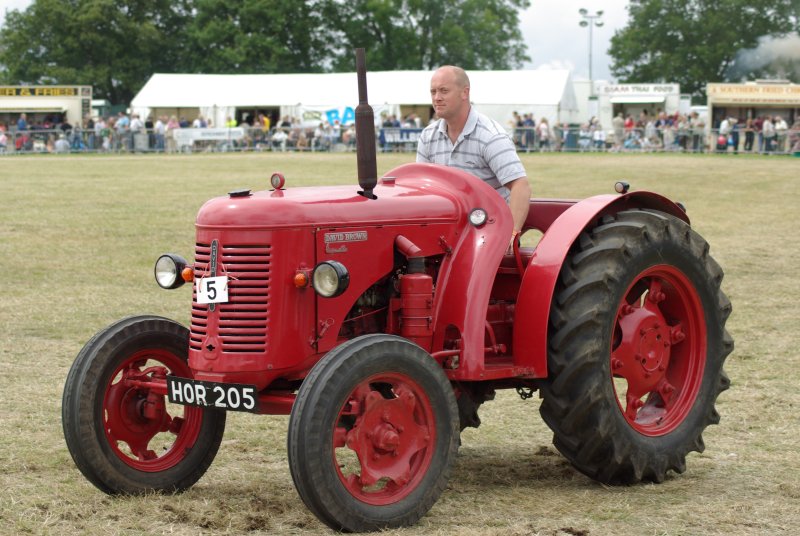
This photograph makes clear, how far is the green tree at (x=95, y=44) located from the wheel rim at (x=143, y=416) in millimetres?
74133

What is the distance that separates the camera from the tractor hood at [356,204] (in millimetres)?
5070

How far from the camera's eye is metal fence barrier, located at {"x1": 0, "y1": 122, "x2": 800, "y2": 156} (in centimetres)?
4262

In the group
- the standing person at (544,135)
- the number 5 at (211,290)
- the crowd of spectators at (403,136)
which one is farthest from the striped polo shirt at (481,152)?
the standing person at (544,135)

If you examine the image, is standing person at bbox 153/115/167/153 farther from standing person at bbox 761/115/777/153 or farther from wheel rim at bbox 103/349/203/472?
wheel rim at bbox 103/349/203/472

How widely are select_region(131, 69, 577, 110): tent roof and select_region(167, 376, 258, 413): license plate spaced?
1638 inches

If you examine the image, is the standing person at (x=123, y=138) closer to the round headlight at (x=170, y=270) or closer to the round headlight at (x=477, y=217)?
the round headlight at (x=170, y=270)

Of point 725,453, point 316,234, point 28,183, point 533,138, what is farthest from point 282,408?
point 533,138

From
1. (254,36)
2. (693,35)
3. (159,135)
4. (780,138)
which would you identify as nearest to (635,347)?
(780,138)

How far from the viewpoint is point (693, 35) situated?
268 ft

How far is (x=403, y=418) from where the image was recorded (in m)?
5.01

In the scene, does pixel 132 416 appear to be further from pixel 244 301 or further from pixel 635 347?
pixel 635 347

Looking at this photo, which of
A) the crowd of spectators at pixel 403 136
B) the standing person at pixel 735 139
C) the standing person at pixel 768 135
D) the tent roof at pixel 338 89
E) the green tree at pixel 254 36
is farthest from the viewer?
the green tree at pixel 254 36

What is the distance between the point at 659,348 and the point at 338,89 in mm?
42843

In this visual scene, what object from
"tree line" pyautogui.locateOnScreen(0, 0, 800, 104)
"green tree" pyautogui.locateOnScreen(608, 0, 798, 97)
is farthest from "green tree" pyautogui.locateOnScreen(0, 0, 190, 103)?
"green tree" pyautogui.locateOnScreen(608, 0, 798, 97)
